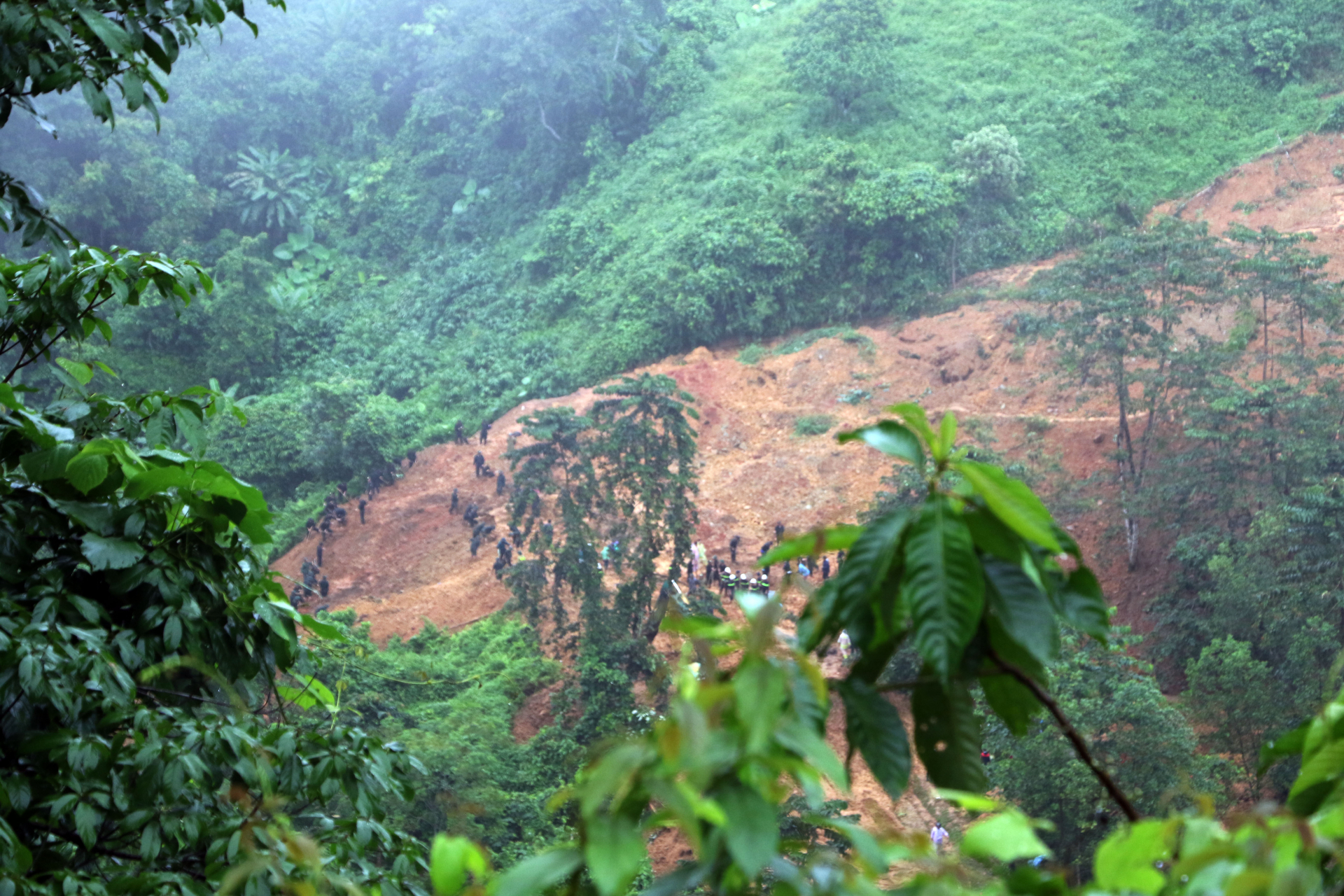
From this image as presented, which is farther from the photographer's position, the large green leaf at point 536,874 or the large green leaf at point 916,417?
the large green leaf at point 916,417

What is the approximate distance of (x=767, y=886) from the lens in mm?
3764

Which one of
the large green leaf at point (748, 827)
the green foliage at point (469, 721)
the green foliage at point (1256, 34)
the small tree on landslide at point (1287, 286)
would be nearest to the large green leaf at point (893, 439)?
the large green leaf at point (748, 827)

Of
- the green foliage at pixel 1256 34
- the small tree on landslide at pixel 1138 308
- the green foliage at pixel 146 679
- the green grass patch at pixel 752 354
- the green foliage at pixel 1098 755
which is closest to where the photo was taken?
the green foliage at pixel 146 679

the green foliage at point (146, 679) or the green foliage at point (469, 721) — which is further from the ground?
the green foliage at point (146, 679)

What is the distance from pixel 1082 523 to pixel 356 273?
1112 centimetres

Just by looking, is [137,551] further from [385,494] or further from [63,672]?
[385,494]

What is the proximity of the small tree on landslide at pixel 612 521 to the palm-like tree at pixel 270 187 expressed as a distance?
9358 mm

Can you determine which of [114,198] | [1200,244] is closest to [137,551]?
[1200,244]

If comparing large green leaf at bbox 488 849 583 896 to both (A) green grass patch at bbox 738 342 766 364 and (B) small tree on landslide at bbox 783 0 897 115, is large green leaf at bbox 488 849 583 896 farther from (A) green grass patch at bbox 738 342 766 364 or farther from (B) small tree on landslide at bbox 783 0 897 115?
(B) small tree on landslide at bbox 783 0 897 115

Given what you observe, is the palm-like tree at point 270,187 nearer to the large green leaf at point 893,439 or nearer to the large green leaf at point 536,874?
the large green leaf at point 893,439

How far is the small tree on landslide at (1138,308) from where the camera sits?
23.3 feet

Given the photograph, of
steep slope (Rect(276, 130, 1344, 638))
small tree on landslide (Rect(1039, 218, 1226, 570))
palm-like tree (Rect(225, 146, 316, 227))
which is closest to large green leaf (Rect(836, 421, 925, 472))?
steep slope (Rect(276, 130, 1344, 638))

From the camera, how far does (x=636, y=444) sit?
22.5ft

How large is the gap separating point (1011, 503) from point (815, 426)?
8862 mm
